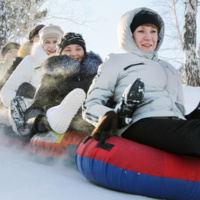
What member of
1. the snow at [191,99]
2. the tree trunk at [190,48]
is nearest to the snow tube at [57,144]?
the snow at [191,99]

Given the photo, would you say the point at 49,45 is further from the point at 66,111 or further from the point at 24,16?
the point at 24,16

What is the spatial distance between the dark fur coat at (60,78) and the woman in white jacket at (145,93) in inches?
24.6

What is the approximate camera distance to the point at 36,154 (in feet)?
6.40

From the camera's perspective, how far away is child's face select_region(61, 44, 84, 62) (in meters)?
2.36

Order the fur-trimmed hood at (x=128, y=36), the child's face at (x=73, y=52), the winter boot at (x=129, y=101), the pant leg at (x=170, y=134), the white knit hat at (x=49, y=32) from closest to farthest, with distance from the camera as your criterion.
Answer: the pant leg at (x=170, y=134)
the winter boot at (x=129, y=101)
the fur-trimmed hood at (x=128, y=36)
the child's face at (x=73, y=52)
the white knit hat at (x=49, y=32)

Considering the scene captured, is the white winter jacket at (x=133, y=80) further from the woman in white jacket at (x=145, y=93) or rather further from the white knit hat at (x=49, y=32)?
the white knit hat at (x=49, y=32)

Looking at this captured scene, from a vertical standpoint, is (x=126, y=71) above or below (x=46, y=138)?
above

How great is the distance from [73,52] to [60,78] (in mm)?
315

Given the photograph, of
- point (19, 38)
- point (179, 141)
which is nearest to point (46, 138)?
point (179, 141)

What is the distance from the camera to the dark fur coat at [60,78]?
220cm

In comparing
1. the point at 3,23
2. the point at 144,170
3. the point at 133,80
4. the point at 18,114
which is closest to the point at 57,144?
the point at 18,114

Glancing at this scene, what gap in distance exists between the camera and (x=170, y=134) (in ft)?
3.81

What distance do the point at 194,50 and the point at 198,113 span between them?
6.45 metres

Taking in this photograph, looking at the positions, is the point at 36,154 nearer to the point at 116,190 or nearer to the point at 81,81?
the point at 81,81
